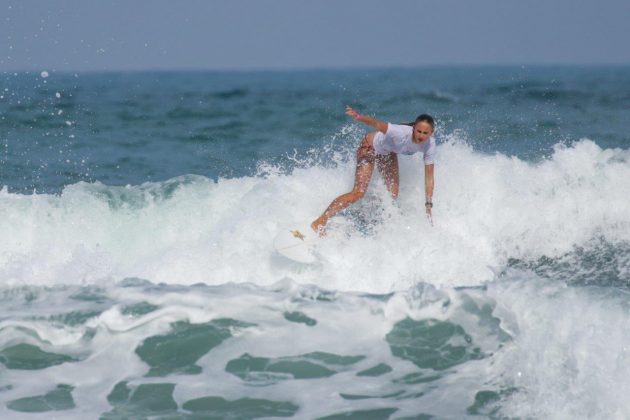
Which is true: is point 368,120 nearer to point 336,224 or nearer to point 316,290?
point 336,224

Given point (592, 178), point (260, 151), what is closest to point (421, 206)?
point (592, 178)

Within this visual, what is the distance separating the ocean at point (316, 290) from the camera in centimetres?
589

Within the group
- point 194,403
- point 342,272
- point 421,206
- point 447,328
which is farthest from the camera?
point 421,206

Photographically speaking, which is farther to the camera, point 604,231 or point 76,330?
point 604,231

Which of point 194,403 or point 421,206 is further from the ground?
point 421,206

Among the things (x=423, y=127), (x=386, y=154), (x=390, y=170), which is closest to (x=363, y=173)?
(x=386, y=154)

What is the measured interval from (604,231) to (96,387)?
256 inches

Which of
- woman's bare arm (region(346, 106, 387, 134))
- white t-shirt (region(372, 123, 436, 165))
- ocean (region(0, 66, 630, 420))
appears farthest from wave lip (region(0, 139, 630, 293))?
woman's bare arm (region(346, 106, 387, 134))

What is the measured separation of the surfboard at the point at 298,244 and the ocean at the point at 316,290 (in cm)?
12

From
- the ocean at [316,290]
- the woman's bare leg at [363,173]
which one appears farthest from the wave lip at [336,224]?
the woman's bare leg at [363,173]

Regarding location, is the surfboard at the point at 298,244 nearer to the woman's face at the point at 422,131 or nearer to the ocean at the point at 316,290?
the ocean at the point at 316,290

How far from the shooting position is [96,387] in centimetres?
608

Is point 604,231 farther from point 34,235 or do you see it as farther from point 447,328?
point 34,235

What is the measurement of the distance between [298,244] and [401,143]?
146 centimetres
